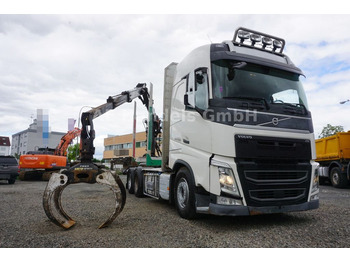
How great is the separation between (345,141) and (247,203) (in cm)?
1089

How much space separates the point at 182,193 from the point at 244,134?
1966mm

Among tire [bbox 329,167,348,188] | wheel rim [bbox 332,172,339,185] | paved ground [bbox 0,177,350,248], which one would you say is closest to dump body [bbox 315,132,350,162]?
tire [bbox 329,167,348,188]

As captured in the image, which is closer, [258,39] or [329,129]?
[258,39]

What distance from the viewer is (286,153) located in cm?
496

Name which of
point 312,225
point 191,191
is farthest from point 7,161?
point 312,225

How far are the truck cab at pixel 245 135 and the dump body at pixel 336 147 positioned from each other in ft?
30.0

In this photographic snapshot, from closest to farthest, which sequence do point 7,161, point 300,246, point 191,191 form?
point 300,246 → point 191,191 → point 7,161

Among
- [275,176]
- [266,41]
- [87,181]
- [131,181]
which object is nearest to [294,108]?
[275,176]

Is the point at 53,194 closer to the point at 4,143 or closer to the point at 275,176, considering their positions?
the point at 275,176

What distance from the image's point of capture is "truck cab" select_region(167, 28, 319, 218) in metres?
4.68

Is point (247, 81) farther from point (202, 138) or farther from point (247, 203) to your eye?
point (247, 203)

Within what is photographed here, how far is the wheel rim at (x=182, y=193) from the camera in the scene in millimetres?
5564

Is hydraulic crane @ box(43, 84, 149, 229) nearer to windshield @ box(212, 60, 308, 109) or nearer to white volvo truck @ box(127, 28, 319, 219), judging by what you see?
white volvo truck @ box(127, 28, 319, 219)

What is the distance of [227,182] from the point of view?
462 cm
